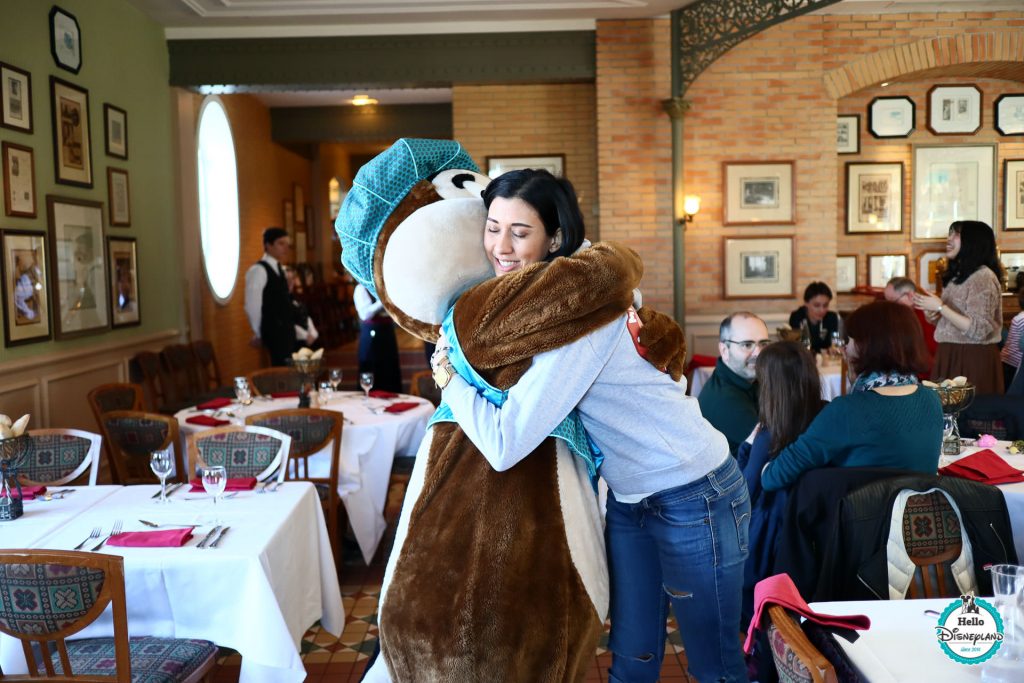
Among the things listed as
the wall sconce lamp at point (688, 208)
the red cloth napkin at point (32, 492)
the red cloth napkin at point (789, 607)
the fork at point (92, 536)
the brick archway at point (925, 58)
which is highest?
the brick archway at point (925, 58)

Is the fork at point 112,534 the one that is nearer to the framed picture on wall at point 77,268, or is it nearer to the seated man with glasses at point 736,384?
the seated man with glasses at point 736,384

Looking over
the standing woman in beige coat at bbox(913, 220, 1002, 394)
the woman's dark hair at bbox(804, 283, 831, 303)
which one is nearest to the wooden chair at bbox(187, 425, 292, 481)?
the standing woman in beige coat at bbox(913, 220, 1002, 394)

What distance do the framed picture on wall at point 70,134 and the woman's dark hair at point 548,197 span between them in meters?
4.90

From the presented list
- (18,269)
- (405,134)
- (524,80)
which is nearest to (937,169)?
(524,80)

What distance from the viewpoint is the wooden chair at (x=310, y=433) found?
3.97m

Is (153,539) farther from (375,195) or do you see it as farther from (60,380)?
(60,380)

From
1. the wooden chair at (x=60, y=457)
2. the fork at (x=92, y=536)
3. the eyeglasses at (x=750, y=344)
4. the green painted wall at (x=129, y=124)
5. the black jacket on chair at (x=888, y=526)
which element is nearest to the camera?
the black jacket on chair at (x=888, y=526)

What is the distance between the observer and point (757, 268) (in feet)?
26.1

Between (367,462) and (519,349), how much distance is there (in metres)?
3.21

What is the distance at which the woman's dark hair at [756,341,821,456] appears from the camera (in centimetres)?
313

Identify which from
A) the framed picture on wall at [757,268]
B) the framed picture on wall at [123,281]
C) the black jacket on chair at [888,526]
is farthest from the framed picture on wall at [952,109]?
the black jacket on chair at [888,526]

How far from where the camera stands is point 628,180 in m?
7.83

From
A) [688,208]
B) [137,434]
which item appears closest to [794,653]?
[137,434]

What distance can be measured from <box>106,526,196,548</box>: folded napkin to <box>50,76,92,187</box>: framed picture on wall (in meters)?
3.72
